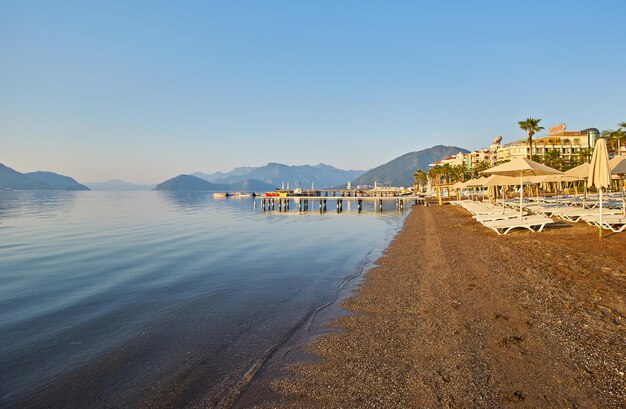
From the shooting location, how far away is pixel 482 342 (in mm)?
5527

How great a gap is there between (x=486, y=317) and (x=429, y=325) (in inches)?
43.3

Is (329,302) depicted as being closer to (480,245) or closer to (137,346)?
(137,346)

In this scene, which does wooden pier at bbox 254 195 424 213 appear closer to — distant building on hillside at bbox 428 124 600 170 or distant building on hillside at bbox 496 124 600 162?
distant building on hillside at bbox 428 124 600 170

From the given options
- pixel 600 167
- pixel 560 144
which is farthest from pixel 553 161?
pixel 600 167

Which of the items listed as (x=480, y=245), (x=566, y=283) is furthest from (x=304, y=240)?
(x=566, y=283)

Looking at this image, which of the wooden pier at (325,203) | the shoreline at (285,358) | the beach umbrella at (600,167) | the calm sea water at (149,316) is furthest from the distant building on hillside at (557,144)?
the shoreline at (285,358)

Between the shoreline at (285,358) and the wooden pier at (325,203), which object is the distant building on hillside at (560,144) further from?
the shoreline at (285,358)

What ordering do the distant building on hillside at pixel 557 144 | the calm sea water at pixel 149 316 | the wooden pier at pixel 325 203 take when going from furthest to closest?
the distant building on hillside at pixel 557 144 → the wooden pier at pixel 325 203 → the calm sea water at pixel 149 316

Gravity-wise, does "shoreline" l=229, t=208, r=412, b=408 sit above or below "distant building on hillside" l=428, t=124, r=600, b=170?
below

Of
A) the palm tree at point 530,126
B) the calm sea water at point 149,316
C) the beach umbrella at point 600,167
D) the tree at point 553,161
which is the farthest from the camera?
the tree at point 553,161

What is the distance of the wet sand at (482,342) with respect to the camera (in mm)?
4160

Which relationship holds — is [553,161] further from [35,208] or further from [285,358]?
[35,208]

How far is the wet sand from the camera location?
416 cm

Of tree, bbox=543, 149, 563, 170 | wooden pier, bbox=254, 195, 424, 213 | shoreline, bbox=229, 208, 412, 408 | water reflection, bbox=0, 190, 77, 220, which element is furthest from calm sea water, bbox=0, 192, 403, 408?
tree, bbox=543, 149, 563, 170
